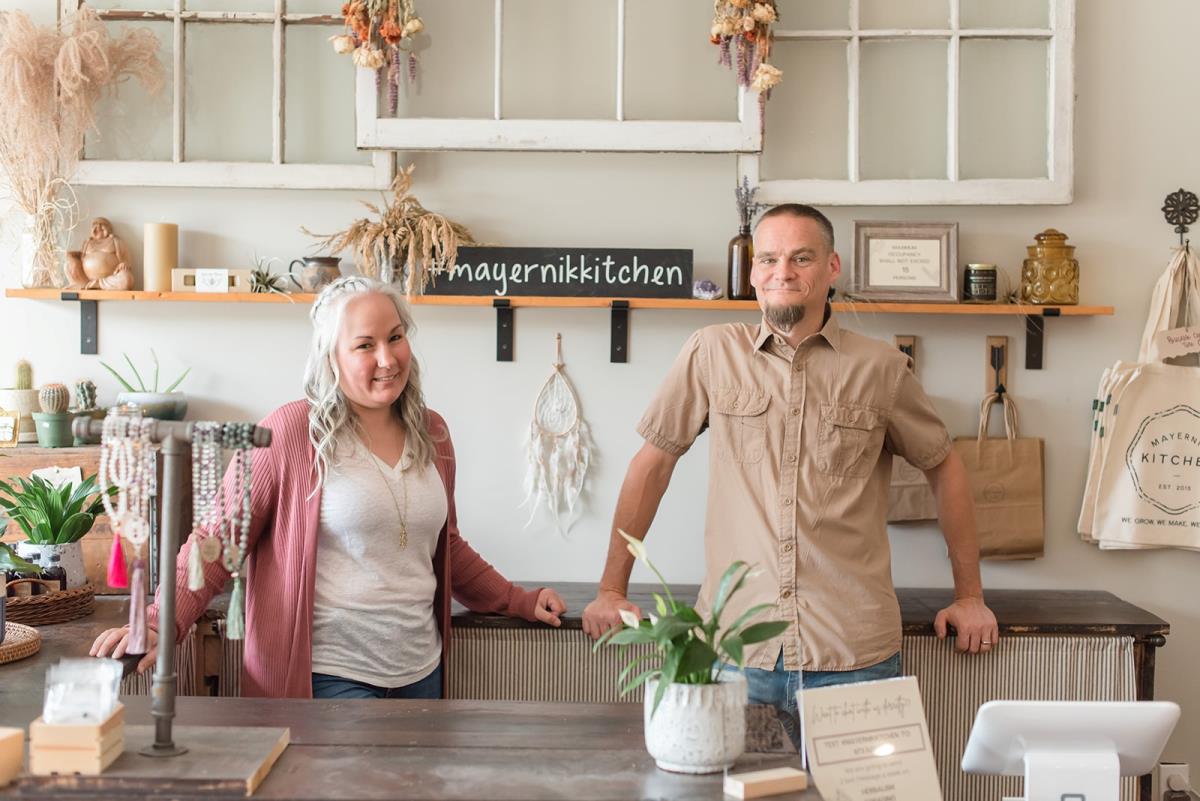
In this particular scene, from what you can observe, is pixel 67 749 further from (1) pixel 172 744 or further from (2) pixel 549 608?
(2) pixel 549 608

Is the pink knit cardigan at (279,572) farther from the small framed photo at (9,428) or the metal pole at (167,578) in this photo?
the small framed photo at (9,428)

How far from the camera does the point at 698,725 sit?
72.4 inches

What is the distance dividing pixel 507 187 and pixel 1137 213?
182 cm

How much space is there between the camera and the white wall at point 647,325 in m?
3.46

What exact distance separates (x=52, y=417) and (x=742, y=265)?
198cm

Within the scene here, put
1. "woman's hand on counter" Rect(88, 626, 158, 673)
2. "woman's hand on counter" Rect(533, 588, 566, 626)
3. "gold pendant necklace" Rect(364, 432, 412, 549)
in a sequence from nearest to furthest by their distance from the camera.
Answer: "woman's hand on counter" Rect(88, 626, 158, 673) < "gold pendant necklace" Rect(364, 432, 412, 549) < "woman's hand on counter" Rect(533, 588, 566, 626)

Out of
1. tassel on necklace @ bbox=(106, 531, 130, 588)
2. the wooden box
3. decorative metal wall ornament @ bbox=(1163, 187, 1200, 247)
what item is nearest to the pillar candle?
tassel on necklace @ bbox=(106, 531, 130, 588)

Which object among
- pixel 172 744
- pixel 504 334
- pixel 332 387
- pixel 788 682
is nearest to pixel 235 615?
pixel 172 744

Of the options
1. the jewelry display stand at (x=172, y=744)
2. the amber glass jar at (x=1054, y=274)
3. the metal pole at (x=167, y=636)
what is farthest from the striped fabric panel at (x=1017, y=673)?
the metal pole at (x=167, y=636)

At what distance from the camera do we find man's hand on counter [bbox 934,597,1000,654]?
297cm

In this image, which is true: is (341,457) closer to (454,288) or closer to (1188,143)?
(454,288)

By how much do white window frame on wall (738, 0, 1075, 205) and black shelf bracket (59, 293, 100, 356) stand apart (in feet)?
6.31

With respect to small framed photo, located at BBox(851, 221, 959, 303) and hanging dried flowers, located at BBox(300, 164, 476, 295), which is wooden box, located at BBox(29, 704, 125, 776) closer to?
hanging dried flowers, located at BBox(300, 164, 476, 295)

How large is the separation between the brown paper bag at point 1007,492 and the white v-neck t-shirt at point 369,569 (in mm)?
1652
